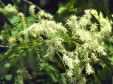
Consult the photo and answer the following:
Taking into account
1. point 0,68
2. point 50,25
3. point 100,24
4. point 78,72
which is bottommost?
point 78,72

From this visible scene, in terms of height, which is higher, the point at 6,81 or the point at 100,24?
the point at 100,24

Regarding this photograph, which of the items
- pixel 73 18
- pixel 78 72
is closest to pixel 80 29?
pixel 73 18

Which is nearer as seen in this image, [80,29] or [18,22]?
[80,29]

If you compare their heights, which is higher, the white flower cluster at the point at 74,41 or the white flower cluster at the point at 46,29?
the white flower cluster at the point at 46,29

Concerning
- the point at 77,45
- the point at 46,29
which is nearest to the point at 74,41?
the point at 77,45

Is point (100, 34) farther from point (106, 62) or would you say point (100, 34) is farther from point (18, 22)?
point (18, 22)

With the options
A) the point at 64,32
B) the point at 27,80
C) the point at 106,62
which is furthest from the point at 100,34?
the point at 27,80

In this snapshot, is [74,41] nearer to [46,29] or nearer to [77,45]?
[77,45]

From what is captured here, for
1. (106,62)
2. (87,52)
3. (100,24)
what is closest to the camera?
(87,52)

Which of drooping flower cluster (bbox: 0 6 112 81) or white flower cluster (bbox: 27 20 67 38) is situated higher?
white flower cluster (bbox: 27 20 67 38)

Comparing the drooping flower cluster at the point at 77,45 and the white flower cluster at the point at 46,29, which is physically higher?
the white flower cluster at the point at 46,29

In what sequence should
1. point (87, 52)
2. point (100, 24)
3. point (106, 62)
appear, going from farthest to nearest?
point (100, 24) → point (106, 62) → point (87, 52)
